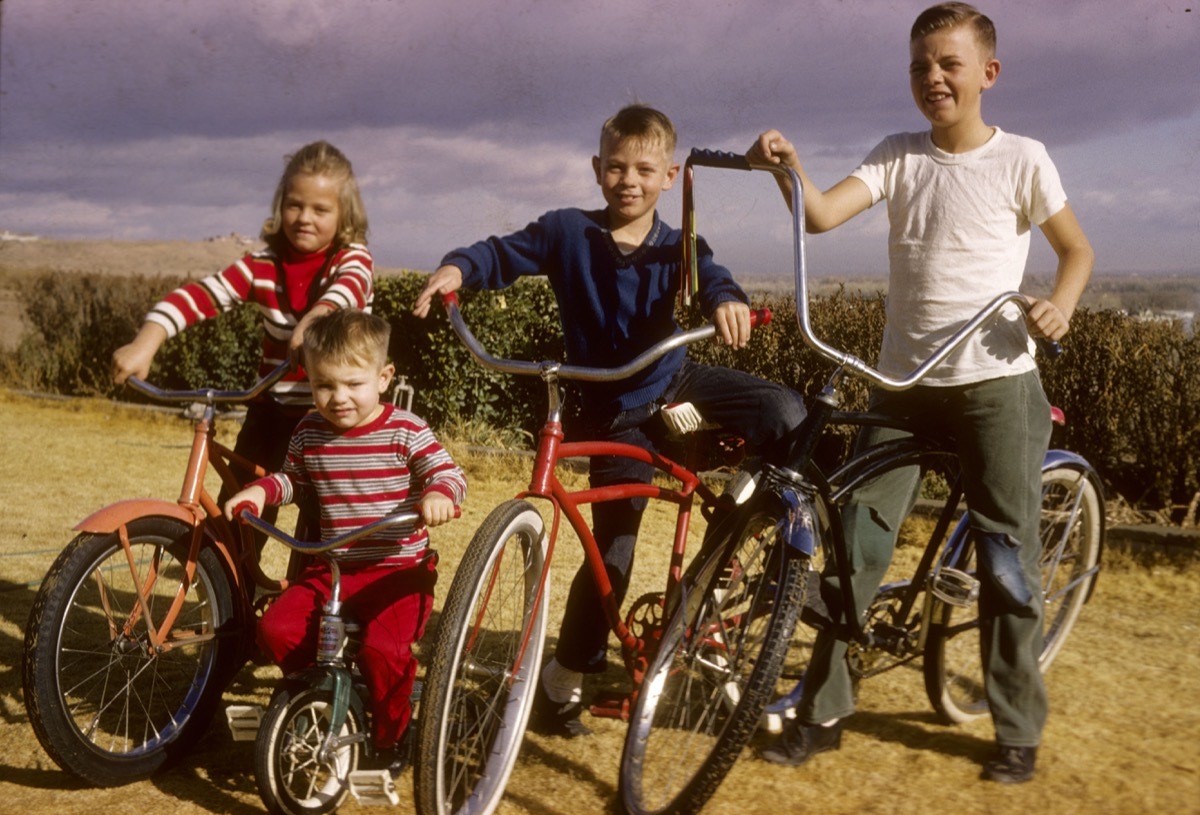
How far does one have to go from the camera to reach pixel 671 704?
2.99 m

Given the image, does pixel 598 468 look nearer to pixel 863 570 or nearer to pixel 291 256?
pixel 863 570

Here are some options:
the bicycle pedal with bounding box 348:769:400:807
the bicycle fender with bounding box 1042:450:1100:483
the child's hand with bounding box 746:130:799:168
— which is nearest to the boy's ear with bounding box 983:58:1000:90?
the child's hand with bounding box 746:130:799:168

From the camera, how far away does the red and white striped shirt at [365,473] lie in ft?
10.2

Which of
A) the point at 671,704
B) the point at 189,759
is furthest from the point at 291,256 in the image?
the point at 671,704

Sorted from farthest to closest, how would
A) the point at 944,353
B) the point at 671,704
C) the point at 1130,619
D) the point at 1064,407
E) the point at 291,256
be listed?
the point at 1064,407
the point at 1130,619
the point at 291,256
the point at 671,704
the point at 944,353

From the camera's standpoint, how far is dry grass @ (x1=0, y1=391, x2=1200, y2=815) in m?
3.04

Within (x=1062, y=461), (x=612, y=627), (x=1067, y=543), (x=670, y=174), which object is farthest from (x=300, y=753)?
(x=1067, y=543)

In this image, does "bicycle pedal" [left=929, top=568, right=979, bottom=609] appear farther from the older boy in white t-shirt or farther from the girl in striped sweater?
the girl in striped sweater

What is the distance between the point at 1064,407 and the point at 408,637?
4.99 m

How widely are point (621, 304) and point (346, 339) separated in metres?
0.84

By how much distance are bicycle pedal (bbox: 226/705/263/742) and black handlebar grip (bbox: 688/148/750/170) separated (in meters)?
1.97

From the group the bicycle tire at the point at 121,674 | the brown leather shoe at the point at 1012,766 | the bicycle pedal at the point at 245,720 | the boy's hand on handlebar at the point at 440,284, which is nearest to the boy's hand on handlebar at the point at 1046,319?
the brown leather shoe at the point at 1012,766

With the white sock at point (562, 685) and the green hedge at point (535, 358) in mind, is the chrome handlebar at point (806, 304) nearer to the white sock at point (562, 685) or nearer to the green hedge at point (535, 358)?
the green hedge at point (535, 358)

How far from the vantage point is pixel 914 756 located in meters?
3.38
